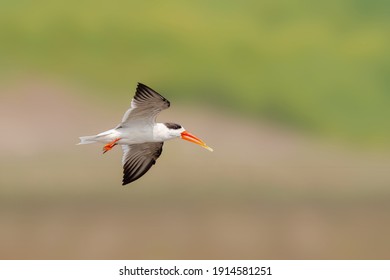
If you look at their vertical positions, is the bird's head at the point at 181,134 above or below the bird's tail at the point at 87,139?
above

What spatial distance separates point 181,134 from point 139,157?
3.51 feet

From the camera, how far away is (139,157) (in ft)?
58.9

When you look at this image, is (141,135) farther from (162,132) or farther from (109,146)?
(109,146)

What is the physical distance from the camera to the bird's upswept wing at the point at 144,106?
16.3 metres

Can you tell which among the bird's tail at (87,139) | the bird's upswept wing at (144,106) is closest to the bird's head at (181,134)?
the bird's upswept wing at (144,106)

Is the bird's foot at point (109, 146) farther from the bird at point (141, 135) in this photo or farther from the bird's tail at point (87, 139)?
the bird's tail at point (87, 139)

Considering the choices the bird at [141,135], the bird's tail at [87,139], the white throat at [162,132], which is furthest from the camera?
the white throat at [162,132]

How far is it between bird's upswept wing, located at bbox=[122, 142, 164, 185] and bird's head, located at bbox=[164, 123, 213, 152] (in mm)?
691

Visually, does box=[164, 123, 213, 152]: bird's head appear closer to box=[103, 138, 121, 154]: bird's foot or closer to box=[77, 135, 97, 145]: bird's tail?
box=[103, 138, 121, 154]: bird's foot

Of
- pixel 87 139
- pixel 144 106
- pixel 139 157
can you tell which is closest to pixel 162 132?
pixel 144 106
